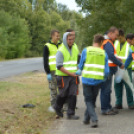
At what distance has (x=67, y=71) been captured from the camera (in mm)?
6547

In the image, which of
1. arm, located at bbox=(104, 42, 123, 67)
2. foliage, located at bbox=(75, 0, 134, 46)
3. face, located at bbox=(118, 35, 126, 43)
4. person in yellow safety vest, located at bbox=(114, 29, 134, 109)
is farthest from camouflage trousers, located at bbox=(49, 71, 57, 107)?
foliage, located at bbox=(75, 0, 134, 46)

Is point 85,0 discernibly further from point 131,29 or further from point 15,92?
point 15,92

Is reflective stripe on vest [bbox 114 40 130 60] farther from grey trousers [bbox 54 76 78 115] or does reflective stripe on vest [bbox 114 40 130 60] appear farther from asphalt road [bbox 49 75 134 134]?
grey trousers [bbox 54 76 78 115]

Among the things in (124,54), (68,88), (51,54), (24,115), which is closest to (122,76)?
(124,54)

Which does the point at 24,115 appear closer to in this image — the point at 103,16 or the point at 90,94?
the point at 90,94

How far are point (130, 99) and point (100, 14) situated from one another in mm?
18141

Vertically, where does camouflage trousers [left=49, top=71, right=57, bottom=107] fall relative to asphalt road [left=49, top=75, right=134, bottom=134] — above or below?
above

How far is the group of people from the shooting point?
606 centimetres

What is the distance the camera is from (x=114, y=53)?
737 cm

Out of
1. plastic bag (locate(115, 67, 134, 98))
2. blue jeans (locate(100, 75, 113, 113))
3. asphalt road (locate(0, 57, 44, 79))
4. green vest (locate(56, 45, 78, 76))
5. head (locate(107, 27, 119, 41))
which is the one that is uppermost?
head (locate(107, 27, 119, 41))

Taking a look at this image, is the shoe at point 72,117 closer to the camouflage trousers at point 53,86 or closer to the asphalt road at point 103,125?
the asphalt road at point 103,125

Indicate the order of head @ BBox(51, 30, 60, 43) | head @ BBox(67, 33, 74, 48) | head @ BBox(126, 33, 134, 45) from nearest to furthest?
head @ BBox(67, 33, 74, 48)
head @ BBox(51, 30, 60, 43)
head @ BBox(126, 33, 134, 45)

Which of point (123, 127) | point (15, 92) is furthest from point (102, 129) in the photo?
point (15, 92)

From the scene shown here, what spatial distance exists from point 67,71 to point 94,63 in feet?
2.43
